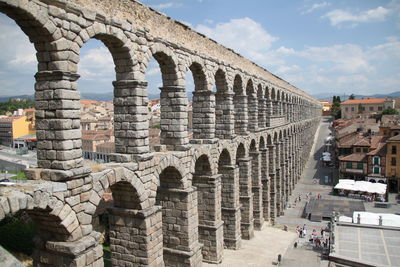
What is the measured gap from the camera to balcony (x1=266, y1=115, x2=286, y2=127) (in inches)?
1253

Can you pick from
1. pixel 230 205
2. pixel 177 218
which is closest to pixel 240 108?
pixel 230 205

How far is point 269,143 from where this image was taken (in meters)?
32.4

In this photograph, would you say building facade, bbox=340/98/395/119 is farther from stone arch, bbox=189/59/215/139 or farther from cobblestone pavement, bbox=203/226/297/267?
stone arch, bbox=189/59/215/139

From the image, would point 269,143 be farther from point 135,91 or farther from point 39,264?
point 39,264

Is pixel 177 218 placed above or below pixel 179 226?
above

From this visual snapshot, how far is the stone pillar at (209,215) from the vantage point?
62.0ft

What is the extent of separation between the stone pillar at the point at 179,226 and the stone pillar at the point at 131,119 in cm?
386

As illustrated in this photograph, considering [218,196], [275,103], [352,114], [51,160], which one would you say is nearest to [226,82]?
[218,196]

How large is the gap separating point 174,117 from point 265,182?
58.5 feet

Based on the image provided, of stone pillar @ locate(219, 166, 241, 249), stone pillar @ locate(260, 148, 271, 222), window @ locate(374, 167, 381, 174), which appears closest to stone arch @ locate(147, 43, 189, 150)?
stone pillar @ locate(219, 166, 241, 249)

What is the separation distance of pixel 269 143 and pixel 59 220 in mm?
25174

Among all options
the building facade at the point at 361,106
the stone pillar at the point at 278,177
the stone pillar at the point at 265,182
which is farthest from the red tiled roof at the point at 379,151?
the building facade at the point at 361,106

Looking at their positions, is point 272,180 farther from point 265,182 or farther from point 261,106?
point 261,106

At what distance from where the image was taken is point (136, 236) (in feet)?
42.5
